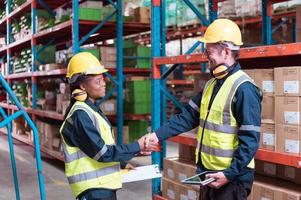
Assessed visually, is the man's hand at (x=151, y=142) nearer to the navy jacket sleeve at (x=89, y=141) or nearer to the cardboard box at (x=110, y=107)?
the navy jacket sleeve at (x=89, y=141)

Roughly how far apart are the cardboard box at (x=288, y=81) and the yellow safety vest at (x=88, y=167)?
4.42 ft

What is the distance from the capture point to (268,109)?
11.6ft

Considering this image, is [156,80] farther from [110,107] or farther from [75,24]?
[110,107]

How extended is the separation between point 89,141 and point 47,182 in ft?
14.0

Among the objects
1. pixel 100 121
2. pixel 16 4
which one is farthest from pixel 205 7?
pixel 100 121

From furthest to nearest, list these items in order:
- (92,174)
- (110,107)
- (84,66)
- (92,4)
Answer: (110,107) < (92,4) < (84,66) < (92,174)

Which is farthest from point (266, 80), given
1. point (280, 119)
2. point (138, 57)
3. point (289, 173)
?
point (138, 57)

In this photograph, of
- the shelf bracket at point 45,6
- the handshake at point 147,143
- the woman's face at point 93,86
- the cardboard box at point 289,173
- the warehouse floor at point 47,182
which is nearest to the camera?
the woman's face at point 93,86

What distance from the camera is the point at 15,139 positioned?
12.2 m

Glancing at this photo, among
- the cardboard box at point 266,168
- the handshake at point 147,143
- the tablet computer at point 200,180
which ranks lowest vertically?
the cardboard box at point 266,168

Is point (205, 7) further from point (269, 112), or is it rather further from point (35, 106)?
point (269, 112)

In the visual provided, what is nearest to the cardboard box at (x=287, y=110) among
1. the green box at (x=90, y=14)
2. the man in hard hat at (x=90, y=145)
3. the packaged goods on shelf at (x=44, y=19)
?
the man in hard hat at (x=90, y=145)

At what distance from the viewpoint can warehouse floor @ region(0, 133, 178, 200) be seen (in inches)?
244

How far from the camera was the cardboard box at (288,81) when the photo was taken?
3261 mm
